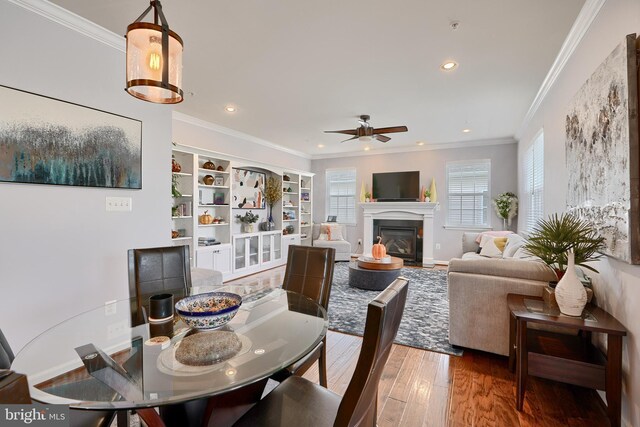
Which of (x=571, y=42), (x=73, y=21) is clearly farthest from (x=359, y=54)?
(x=73, y=21)

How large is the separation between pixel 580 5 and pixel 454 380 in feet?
9.35

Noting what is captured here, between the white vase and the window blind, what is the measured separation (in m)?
2.30

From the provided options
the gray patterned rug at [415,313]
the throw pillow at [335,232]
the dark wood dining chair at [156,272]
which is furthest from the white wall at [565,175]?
the throw pillow at [335,232]

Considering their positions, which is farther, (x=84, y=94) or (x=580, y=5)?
(x=84, y=94)

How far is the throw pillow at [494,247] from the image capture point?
→ 14.7ft

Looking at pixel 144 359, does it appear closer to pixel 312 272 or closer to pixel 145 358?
pixel 145 358

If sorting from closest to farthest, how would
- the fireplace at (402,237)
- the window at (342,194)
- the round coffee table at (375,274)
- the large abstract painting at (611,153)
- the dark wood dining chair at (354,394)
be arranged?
the dark wood dining chair at (354,394), the large abstract painting at (611,153), the round coffee table at (375,274), the fireplace at (402,237), the window at (342,194)

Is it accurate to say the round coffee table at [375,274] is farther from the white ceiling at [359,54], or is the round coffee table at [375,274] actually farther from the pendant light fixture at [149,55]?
the pendant light fixture at [149,55]

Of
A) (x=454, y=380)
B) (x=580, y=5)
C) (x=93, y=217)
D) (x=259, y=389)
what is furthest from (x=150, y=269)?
(x=580, y=5)

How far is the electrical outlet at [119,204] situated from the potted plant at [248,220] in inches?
124

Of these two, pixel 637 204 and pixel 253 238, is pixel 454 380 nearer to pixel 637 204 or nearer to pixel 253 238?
pixel 637 204

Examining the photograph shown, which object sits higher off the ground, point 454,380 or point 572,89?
point 572,89

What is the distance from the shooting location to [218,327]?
1.39 metres

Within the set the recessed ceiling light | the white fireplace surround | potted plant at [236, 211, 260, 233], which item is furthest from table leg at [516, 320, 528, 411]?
potted plant at [236, 211, 260, 233]
